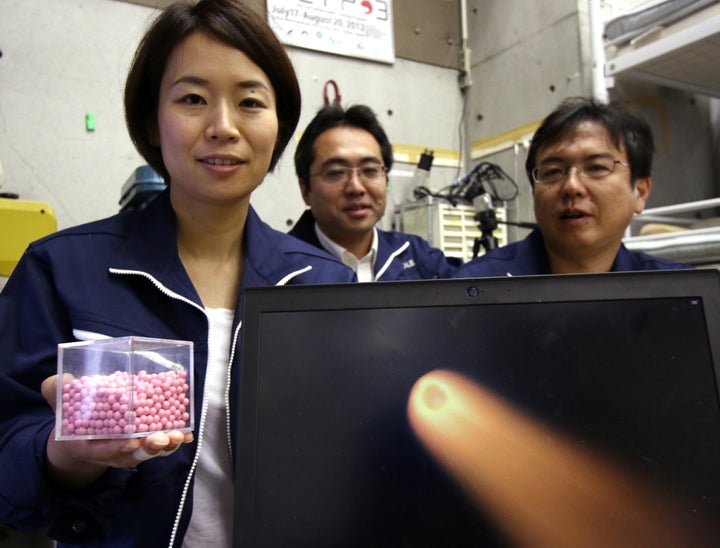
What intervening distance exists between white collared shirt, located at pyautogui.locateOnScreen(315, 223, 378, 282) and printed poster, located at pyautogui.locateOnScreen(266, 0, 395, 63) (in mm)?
1090

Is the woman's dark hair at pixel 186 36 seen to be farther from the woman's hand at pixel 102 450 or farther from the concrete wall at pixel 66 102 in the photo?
the concrete wall at pixel 66 102

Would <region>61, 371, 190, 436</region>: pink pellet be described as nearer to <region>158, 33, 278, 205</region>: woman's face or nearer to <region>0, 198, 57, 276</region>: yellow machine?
<region>158, 33, 278, 205</region>: woman's face

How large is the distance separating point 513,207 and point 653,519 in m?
1.98

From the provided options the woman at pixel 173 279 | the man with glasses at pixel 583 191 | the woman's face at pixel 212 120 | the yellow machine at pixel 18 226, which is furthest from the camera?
the yellow machine at pixel 18 226

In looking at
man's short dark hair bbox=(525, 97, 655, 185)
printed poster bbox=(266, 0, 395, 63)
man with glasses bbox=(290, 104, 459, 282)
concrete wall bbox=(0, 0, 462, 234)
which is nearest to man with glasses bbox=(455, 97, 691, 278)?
man's short dark hair bbox=(525, 97, 655, 185)

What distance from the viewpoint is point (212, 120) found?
0.66 m

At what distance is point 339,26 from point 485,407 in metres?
2.16

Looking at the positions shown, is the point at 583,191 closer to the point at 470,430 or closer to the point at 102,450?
the point at 470,430

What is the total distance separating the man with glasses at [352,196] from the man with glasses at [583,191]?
389mm

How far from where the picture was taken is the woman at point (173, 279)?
1.81 feet

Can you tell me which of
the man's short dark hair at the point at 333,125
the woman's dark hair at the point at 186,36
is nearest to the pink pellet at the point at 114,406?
the woman's dark hair at the point at 186,36

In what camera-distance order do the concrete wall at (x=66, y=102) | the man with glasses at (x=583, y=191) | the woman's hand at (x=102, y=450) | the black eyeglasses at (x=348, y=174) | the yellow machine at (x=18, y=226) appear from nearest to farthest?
1. the woman's hand at (x=102, y=450)
2. the man with glasses at (x=583, y=191)
3. the yellow machine at (x=18, y=226)
4. the black eyeglasses at (x=348, y=174)
5. the concrete wall at (x=66, y=102)

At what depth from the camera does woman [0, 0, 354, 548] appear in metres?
0.55

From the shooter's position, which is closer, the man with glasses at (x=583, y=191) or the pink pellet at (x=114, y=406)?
the pink pellet at (x=114, y=406)
